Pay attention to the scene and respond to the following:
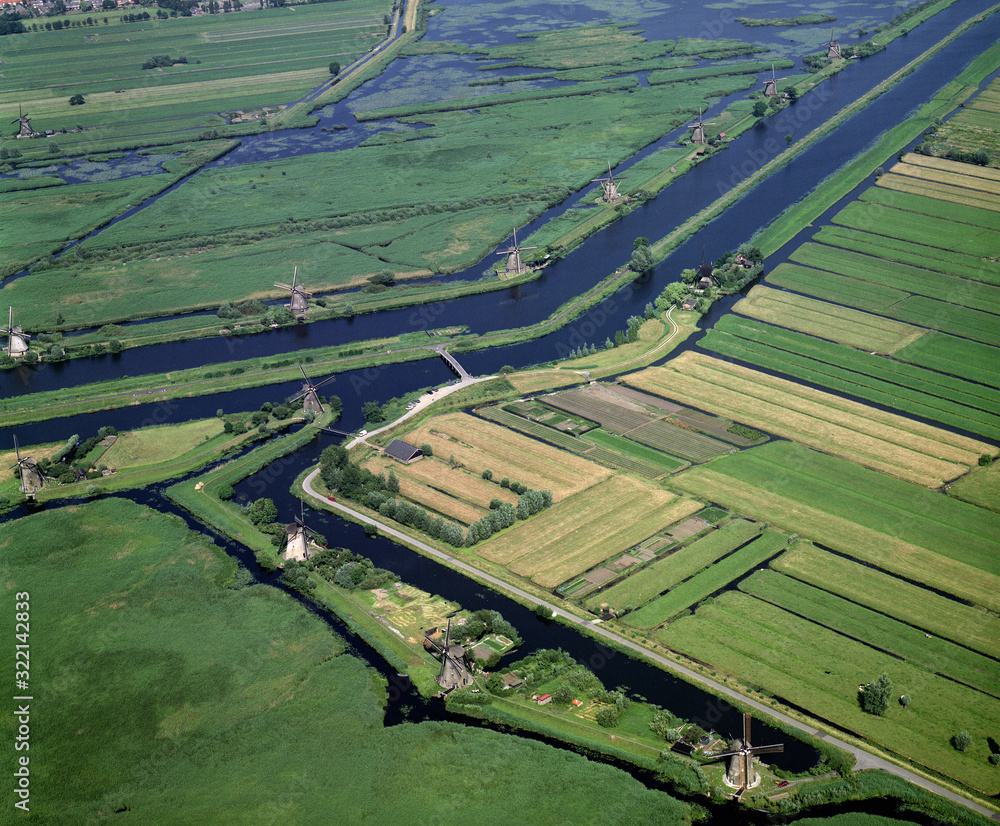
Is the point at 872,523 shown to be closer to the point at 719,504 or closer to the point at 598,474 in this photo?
the point at 719,504

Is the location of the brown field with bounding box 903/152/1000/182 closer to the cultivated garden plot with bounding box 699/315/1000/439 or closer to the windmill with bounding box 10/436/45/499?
the cultivated garden plot with bounding box 699/315/1000/439

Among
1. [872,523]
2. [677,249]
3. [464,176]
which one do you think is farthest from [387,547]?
[464,176]

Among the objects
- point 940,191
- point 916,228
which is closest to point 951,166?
point 940,191

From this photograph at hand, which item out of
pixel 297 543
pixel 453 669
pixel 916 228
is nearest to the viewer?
pixel 453 669

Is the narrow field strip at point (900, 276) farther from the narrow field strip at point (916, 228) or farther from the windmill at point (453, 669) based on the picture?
the windmill at point (453, 669)

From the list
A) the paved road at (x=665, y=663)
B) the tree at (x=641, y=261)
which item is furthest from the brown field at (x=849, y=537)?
the tree at (x=641, y=261)

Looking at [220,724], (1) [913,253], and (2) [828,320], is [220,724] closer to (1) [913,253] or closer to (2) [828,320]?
(2) [828,320]
